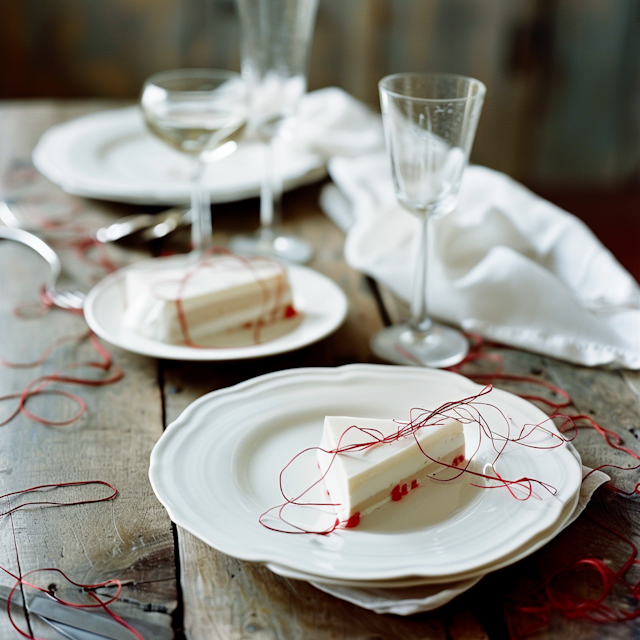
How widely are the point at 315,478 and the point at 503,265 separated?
38cm

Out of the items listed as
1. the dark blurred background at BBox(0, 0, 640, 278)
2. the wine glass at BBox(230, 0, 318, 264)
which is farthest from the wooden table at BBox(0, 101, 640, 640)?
the dark blurred background at BBox(0, 0, 640, 278)

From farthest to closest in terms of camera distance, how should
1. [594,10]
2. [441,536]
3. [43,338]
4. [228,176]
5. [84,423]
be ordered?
[594,10], [228,176], [43,338], [84,423], [441,536]

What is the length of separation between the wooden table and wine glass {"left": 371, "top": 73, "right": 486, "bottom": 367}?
74 millimetres

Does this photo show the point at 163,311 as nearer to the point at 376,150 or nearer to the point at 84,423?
the point at 84,423

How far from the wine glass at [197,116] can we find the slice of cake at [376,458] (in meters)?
0.44

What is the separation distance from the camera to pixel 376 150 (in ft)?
4.00

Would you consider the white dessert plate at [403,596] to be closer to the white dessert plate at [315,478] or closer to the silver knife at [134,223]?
the white dessert plate at [315,478]

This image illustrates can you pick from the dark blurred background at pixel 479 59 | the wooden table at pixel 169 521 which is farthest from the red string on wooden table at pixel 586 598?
the dark blurred background at pixel 479 59

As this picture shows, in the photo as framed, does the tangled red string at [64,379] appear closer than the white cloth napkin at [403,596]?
No

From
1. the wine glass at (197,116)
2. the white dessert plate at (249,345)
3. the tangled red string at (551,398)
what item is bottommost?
the tangled red string at (551,398)

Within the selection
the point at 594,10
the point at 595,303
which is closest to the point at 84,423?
the point at 595,303

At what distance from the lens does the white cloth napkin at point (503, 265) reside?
795 millimetres

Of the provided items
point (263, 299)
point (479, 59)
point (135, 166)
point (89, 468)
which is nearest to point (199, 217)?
point (263, 299)

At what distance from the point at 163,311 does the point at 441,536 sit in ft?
1.21
